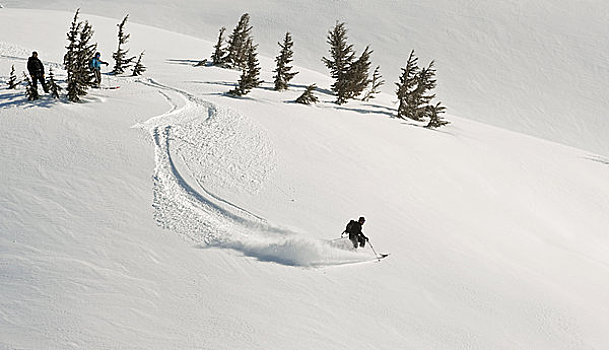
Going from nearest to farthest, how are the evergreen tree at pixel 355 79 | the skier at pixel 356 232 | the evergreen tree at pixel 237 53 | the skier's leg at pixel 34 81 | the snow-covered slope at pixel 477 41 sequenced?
1. the skier at pixel 356 232
2. the skier's leg at pixel 34 81
3. the evergreen tree at pixel 355 79
4. the evergreen tree at pixel 237 53
5. the snow-covered slope at pixel 477 41

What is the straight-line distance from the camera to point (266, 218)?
272 inches

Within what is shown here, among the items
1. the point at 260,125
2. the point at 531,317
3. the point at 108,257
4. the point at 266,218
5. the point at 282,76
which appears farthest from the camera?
the point at 282,76

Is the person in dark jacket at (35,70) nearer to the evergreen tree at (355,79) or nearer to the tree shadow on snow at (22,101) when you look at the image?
the tree shadow on snow at (22,101)

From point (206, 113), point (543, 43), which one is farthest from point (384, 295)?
point (543, 43)

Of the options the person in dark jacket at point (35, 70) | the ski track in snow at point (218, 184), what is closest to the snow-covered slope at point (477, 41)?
the ski track in snow at point (218, 184)

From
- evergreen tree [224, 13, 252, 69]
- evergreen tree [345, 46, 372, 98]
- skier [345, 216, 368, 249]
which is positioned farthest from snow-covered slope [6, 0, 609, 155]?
skier [345, 216, 368, 249]

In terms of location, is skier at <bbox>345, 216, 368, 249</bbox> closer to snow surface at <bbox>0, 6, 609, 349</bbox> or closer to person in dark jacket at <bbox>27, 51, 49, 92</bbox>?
snow surface at <bbox>0, 6, 609, 349</bbox>

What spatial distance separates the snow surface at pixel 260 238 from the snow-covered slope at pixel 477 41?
13.4 metres

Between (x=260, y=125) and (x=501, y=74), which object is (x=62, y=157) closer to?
(x=260, y=125)

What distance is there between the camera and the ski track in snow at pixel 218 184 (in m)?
6.30

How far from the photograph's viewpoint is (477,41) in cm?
2791

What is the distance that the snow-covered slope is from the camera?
23.1 metres

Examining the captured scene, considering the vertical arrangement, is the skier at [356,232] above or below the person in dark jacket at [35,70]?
below

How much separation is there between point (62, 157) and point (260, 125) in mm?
3850
